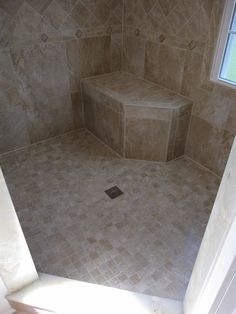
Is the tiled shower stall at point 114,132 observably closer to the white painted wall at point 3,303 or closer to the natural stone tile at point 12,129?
the natural stone tile at point 12,129

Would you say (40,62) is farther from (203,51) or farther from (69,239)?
(69,239)

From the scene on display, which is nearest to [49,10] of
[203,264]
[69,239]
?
[69,239]

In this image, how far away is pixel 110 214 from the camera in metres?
1.79

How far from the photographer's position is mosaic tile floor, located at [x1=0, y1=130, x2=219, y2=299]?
4.79 ft

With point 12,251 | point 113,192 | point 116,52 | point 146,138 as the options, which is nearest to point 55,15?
point 116,52

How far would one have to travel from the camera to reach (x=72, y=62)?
2.41 meters

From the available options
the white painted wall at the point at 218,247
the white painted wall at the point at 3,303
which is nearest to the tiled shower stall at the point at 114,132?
the white painted wall at the point at 3,303

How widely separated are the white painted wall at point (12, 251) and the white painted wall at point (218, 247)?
687 mm

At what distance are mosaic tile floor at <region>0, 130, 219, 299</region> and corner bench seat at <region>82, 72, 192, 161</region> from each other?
131 millimetres

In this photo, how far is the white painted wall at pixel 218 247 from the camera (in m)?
0.63

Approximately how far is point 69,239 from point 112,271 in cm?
36

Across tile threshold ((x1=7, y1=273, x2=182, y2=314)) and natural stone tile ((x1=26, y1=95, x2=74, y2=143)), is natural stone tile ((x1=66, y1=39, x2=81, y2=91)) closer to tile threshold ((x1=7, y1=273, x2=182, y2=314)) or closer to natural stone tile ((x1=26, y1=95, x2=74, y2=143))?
natural stone tile ((x1=26, y1=95, x2=74, y2=143))

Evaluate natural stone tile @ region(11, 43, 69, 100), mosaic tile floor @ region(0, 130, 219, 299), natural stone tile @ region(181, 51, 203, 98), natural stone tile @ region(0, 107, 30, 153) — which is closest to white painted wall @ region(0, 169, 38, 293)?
mosaic tile floor @ region(0, 130, 219, 299)

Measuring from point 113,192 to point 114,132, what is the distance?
25.5 inches
